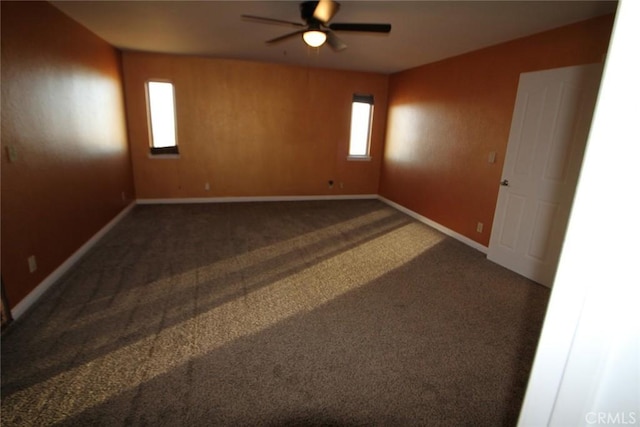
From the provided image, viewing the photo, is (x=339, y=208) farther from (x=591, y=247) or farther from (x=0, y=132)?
(x=591, y=247)

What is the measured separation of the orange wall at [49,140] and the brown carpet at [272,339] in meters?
0.39

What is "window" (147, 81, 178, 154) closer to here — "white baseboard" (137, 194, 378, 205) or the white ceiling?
the white ceiling

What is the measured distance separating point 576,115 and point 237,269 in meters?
3.55

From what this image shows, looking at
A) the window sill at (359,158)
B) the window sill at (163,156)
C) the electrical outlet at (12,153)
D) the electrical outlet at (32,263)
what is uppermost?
the electrical outlet at (12,153)

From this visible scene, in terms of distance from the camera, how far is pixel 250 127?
5840 millimetres

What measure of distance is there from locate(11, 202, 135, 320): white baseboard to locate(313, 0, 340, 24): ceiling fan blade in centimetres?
329

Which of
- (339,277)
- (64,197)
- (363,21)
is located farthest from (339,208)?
(64,197)

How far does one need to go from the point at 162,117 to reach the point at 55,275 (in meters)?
3.52

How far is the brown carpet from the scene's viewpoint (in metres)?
1.67

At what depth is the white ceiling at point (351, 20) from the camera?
2.77m

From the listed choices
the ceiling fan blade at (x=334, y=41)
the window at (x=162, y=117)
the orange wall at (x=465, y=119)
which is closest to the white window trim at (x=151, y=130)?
the window at (x=162, y=117)

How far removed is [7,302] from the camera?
2203mm

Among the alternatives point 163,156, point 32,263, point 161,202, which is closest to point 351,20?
point 32,263
